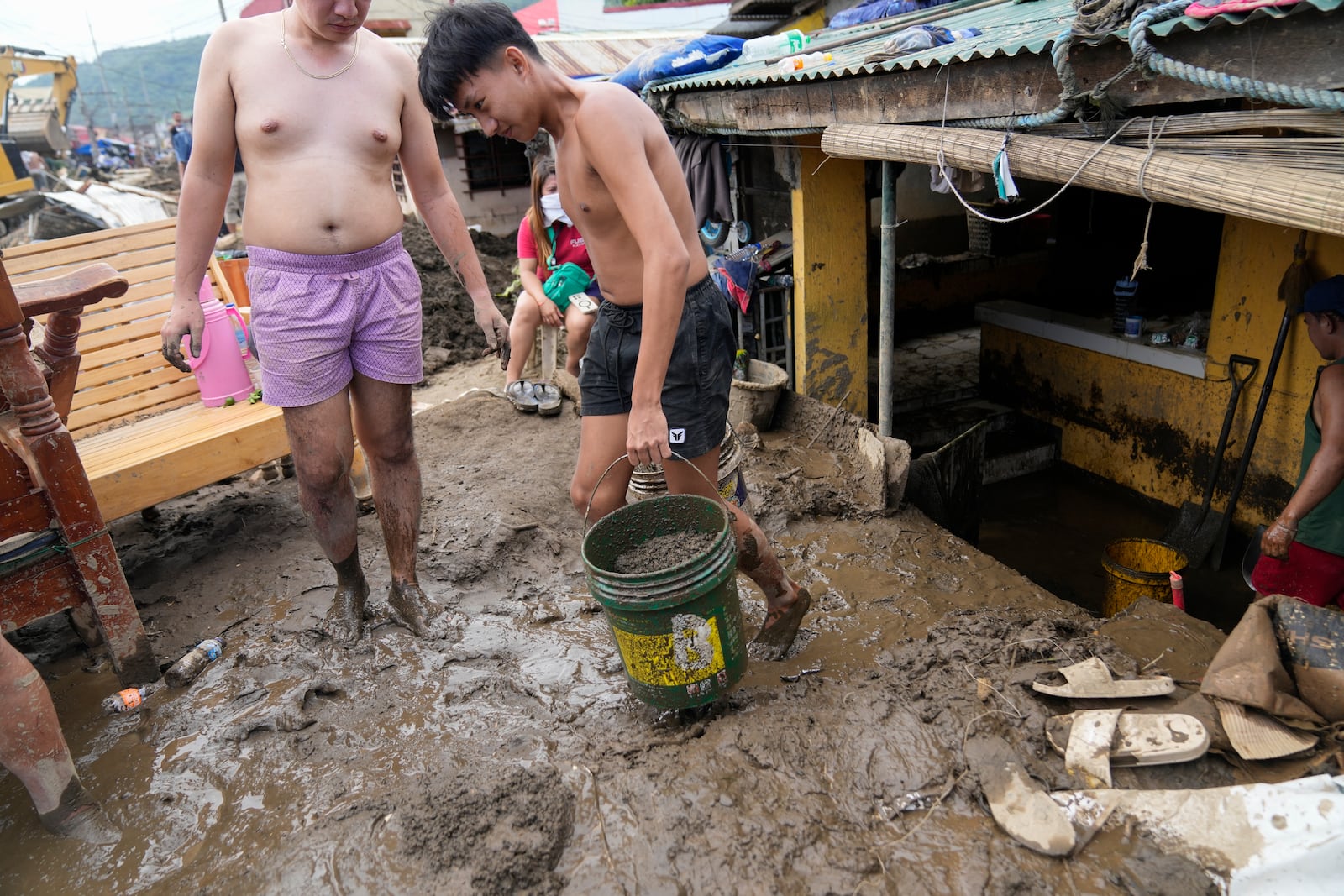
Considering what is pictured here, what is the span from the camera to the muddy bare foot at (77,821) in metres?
2.44

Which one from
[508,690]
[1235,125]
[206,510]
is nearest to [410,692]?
[508,690]

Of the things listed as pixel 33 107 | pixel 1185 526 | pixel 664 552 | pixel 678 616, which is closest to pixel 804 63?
pixel 664 552

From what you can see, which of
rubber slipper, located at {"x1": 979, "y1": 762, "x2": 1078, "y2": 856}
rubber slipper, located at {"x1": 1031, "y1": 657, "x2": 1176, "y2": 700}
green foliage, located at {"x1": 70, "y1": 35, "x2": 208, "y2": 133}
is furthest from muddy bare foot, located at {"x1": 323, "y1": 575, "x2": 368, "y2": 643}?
green foliage, located at {"x1": 70, "y1": 35, "x2": 208, "y2": 133}

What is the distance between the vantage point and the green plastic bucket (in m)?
2.43

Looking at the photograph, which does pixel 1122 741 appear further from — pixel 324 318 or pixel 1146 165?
pixel 324 318

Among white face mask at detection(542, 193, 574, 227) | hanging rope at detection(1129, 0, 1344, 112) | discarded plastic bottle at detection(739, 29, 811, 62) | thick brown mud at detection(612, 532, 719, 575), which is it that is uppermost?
discarded plastic bottle at detection(739, 29, 811, 62)

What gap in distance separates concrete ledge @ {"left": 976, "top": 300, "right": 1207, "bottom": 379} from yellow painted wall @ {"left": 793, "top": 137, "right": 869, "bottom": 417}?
5.37ft

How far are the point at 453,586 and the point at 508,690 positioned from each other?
3.12ft

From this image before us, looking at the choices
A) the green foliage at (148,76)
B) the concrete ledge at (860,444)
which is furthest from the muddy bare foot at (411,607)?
the green foliage at (148,76)

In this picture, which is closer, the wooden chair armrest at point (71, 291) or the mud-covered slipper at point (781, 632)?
the wooden chair armrest at point (71, 291)

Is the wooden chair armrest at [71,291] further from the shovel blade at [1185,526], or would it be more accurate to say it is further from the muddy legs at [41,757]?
the shovel blade at [1185,526]

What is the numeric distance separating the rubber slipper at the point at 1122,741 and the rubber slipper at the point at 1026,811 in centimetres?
15

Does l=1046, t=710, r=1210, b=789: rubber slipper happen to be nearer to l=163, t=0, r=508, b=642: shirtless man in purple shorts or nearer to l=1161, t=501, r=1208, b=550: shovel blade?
l=163, t=0, r=508, b=642: shirtless man in purple shorts

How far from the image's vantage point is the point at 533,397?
6367 mm
